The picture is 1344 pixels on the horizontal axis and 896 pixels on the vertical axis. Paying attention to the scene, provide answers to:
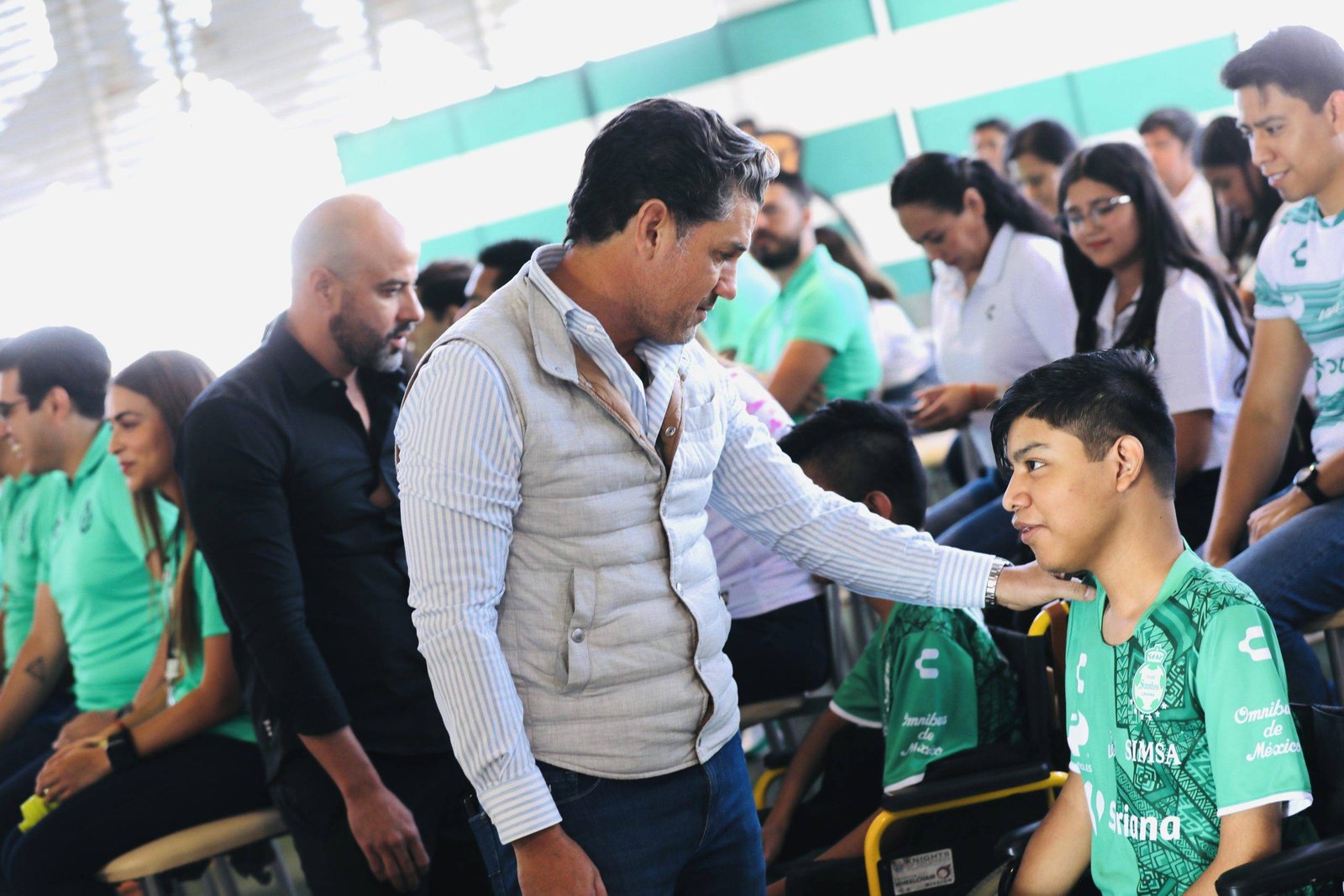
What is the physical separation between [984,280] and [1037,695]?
1.74 metres

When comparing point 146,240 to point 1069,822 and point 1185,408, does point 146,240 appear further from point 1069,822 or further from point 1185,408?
point 1069,822

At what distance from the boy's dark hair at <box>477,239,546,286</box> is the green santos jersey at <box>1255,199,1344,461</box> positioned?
66.9 inches

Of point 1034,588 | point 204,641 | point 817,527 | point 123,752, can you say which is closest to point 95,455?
point 204,641

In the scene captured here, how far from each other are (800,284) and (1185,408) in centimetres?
170

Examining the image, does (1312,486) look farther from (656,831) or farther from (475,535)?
(475,535)

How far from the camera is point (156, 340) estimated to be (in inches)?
272

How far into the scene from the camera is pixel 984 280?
3557mm

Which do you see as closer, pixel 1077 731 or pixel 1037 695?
pixel 1077 731

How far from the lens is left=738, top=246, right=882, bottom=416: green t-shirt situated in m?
3.95

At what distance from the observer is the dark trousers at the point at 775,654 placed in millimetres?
2730

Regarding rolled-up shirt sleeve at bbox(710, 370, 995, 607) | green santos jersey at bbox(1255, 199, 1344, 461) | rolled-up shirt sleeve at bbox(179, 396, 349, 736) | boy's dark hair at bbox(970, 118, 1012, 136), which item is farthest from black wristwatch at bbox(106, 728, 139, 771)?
boy's dark hair at bbox(970, 118, 1012, 136)

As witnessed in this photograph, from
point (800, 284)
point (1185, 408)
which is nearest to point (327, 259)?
point (1185, 408)

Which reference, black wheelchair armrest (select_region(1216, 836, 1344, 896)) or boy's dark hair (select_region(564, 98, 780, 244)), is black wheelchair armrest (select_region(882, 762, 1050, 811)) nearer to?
black wheelchair armrest (select_region(1216, 836, 1344, 896))

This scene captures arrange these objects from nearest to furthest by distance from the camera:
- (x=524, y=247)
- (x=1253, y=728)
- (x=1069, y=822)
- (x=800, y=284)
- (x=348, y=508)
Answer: (x=1253, y=728) < (x=1069, y=822) < (x=348, y=508) < (x=524, y=247) < (x=800, y=284)
